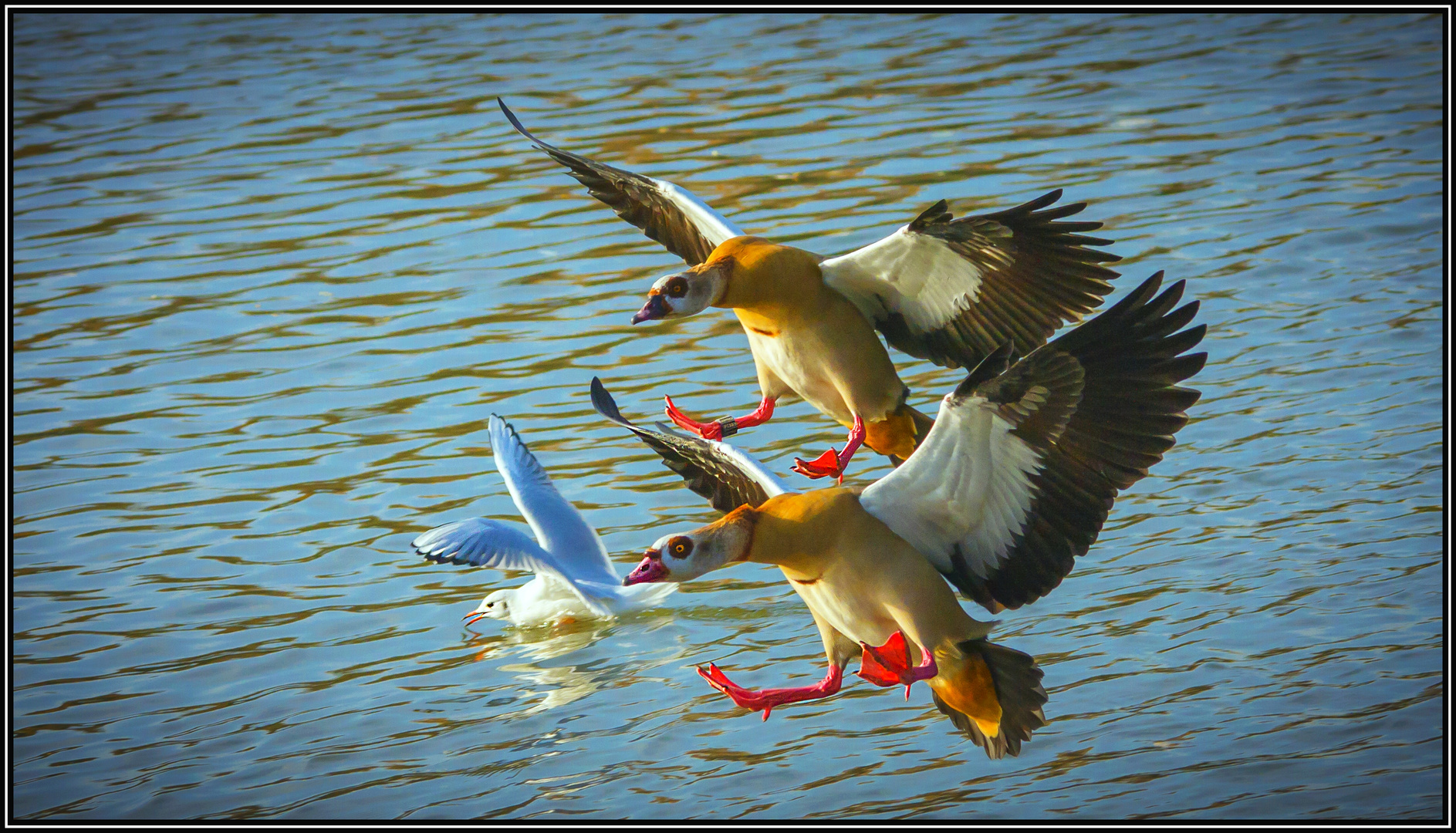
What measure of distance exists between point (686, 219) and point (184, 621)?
2.93 m

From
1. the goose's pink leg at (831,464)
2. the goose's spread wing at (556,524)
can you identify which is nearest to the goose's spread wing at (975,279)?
the goose's pink leg at (831,464)

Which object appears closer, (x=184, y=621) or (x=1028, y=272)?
(x=1028, y=272)

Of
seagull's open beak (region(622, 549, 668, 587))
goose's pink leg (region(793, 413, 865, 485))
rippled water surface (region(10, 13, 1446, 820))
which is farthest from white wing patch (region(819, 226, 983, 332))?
rippled water surface (region(10, 13, 1446, 820))

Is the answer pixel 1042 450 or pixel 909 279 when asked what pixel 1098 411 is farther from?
pixel 909 279

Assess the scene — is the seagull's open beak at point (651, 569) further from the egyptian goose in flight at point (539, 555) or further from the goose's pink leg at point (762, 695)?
the egyptian goose in flight at point (539, 555)

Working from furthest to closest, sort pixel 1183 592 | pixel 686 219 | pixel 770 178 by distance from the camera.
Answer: pixel 770 178, pixel 1183 592, pixel 686 219

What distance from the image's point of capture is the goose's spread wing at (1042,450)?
3926 mm

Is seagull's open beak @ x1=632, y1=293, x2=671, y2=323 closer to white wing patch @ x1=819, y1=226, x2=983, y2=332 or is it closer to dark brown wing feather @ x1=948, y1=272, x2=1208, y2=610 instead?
white wing patch @ x1=819, y1=226, x2=983, y2=332

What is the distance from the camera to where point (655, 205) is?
18.6 feet

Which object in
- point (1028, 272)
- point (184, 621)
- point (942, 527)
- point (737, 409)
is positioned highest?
point (1028, 272)

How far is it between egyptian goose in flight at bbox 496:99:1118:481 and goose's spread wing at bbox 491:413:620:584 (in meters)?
1.40

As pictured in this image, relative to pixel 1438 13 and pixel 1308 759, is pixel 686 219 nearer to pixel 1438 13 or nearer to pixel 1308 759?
pixel 1308 759
